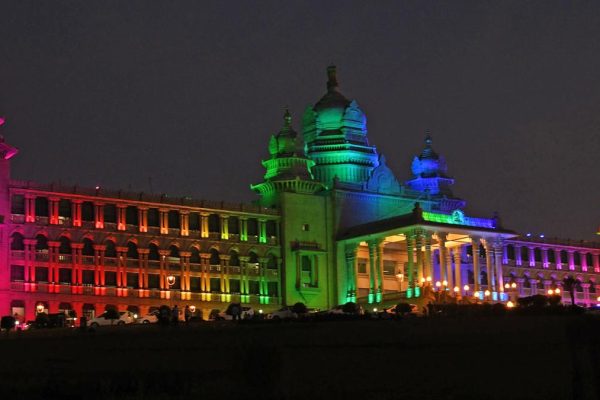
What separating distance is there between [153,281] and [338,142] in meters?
25.8

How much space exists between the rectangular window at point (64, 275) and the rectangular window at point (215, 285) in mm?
13264

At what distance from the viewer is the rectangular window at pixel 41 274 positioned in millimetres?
93500

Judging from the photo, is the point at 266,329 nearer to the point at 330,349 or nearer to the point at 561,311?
the point at 330,349

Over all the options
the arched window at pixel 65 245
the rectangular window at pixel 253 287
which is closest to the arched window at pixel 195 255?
the rectangular window at pixel 253 287

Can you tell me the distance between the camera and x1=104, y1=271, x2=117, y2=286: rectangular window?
97.2 metres

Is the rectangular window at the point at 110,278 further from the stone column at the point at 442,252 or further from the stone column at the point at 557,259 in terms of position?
the stone column at the point at 557,259

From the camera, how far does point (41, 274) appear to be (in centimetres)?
9388

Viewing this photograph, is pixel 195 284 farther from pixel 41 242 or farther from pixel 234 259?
pixel 41 242

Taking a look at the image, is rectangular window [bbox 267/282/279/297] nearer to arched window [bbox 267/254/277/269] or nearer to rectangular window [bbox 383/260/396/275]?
arched window [bbox 267/254/277/269]

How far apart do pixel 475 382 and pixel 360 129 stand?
67775mm

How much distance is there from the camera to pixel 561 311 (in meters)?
Answer: 74.4

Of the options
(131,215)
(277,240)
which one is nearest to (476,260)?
(277,240)

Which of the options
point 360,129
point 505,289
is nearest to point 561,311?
point 505,289

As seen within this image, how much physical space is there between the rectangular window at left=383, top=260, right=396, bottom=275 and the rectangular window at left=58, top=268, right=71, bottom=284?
3008 centimetres
